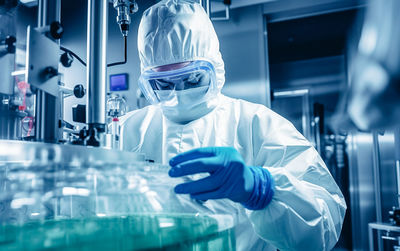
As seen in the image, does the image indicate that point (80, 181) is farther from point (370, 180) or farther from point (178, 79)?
point (370, 180)

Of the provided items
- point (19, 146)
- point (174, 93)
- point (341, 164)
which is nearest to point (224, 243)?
point (19, 146)

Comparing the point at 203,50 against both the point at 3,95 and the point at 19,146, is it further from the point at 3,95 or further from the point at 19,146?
the point at 19,146

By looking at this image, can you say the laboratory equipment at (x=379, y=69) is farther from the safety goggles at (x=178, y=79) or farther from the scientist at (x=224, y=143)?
the safety goggles at (x=178, y=79)

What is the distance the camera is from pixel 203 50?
1.11 meters

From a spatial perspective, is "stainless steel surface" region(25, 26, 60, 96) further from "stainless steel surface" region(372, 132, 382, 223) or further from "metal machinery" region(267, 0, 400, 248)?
"stainless steel surface" region(372, 132, 382, 223)

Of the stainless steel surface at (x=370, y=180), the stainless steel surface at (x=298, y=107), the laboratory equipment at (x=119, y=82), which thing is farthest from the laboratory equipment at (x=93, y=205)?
the stainless steel surface at (x=298, y=107)

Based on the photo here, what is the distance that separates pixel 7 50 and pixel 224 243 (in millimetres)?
603

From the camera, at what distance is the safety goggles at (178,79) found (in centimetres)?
103

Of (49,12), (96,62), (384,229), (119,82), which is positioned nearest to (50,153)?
(96,62)

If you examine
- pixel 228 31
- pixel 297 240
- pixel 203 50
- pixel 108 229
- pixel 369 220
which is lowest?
pixel 369 220

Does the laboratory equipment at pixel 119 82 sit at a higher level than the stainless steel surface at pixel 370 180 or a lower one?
higher

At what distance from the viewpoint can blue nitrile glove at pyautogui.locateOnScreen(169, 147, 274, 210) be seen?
0.66 meters

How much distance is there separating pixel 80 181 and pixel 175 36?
671mm

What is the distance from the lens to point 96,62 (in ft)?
2.08
